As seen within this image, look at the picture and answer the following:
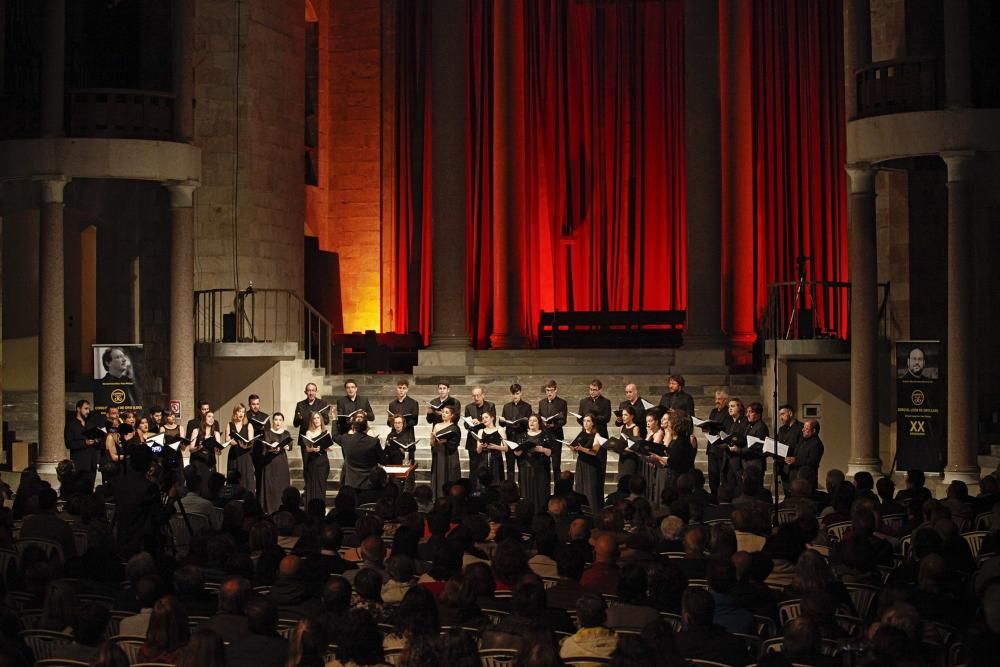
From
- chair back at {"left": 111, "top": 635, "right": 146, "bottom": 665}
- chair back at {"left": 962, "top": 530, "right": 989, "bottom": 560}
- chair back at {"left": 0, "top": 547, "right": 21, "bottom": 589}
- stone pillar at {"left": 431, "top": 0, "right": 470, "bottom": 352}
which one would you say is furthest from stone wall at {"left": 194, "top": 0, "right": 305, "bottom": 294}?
chair back at {"left": 111, "top": 635, "right": 146, "bottom": 665}

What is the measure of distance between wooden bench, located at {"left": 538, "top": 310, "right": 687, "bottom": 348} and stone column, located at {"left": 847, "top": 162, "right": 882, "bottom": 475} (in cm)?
651

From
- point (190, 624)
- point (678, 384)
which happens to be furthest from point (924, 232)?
point (190, 624)

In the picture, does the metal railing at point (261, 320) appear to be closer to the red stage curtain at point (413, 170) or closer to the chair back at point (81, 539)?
the red stage curtain at point (413, 170)

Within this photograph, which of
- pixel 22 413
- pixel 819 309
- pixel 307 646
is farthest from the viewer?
pixel 819 309

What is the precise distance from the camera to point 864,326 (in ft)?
60.7

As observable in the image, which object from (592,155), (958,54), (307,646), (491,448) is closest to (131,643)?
(307,646)

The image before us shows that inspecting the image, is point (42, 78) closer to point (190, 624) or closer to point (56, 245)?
point (56, 245)

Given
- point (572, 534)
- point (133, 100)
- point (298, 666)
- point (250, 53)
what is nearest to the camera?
point (298, 666)

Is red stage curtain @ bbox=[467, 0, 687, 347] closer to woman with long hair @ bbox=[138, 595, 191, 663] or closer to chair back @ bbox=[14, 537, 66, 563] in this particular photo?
chair back @ bbox=[14, 537, 66, 563]

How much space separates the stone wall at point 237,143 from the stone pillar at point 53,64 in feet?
11.9

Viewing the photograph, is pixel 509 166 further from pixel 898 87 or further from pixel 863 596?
pixel 863 596

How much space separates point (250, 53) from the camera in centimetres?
2317

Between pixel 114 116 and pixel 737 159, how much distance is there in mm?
9967

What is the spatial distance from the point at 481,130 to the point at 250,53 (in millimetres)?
5304
